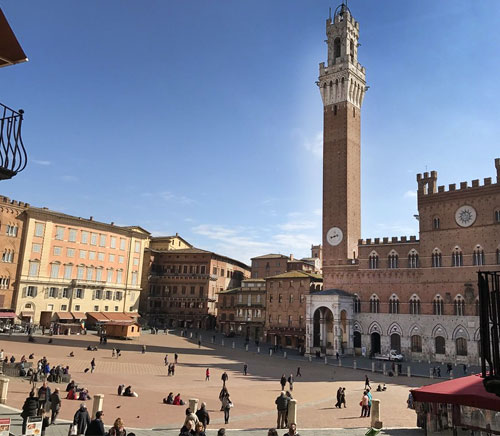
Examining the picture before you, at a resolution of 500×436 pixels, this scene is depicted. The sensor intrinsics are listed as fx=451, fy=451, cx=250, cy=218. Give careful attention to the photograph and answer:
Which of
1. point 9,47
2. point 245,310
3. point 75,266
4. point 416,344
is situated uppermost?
point 75,266

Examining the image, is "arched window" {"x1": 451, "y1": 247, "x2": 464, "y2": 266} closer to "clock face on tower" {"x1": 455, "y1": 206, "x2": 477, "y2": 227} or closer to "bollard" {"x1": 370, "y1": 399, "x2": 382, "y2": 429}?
"clock face on tower" {"x1": 455, "y1": 206, "x2": 477, "y2": 227}

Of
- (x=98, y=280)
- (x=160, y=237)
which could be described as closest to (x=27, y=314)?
(x=98, y=280)

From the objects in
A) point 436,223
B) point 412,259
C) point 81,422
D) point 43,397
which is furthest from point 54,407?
point 436,223

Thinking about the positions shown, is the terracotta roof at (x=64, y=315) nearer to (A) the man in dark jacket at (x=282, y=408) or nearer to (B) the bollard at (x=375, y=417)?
(A) the man in dark jacket at (x=282, y=408)

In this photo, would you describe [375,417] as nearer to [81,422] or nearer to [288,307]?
[81,422]

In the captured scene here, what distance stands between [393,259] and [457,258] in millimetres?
7211

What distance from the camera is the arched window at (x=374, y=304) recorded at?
52.7 m

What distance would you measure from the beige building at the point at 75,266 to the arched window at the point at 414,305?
127ft

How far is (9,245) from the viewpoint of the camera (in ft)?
171

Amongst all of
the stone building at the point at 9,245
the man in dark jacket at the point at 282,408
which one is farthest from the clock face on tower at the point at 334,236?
the man in dark jacket at the point at 282,408

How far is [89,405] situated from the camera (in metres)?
20.4

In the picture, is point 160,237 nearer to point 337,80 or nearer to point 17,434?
point 337,80

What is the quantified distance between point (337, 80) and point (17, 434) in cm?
5850

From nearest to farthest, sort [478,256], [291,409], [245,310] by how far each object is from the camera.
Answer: [291,409]
[478,256]
[245,310]
